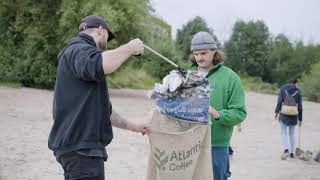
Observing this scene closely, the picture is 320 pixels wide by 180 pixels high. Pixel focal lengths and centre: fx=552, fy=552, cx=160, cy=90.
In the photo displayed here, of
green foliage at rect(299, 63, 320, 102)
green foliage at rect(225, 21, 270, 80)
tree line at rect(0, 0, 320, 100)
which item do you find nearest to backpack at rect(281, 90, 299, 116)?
tree line at rect(0, 0, 320, 100)

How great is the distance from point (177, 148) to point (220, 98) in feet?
2.38

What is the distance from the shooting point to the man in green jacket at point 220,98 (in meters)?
4.66

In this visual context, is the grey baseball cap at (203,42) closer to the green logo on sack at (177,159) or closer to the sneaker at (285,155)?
the green logo on sack at (177,159)

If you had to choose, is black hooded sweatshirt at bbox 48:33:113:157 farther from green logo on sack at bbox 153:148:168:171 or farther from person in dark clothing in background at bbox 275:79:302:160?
person in dark clothing in background at bbox 275:79:302:160

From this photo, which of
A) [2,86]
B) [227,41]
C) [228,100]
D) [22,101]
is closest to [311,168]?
[228,100]

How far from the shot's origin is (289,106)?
458 inches

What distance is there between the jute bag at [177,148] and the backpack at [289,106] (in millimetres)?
7629

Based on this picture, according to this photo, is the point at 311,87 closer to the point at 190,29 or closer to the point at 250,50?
the point at 250,50

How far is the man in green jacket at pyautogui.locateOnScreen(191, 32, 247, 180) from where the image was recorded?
15.3 ft

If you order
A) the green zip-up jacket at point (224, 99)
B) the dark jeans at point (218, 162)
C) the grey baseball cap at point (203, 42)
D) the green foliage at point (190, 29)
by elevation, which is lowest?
the dark jeans at point (218, 162)

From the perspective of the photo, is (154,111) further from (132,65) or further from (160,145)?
(132,65)

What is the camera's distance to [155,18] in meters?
30.5

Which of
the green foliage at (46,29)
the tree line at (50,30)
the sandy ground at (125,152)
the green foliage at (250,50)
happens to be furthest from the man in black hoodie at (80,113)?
the green foliage at (250,50)

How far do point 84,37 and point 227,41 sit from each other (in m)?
60.8
